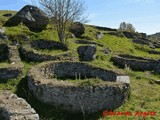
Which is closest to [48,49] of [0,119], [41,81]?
[41,81]

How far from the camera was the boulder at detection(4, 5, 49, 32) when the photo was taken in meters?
41.6

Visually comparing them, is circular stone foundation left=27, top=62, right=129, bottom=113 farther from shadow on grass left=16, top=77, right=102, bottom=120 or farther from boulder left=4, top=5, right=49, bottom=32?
boulder left=4, top=5, right=49, bottom=32

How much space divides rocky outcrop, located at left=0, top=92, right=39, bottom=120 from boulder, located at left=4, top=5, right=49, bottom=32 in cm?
2701

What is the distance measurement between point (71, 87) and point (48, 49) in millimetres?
14832

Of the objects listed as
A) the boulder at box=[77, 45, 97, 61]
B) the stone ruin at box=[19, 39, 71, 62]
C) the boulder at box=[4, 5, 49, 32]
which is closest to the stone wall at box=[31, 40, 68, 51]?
the stone ruin at box=[19, 39, 71, 62]

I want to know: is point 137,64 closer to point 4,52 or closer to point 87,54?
point 87,54

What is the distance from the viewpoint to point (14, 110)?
13.7 metres

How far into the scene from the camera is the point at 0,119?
566 inches

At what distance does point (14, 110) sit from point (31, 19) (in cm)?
2976

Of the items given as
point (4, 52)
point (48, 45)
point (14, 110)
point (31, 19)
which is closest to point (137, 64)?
point (48, 45)

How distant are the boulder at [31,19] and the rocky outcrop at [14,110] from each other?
27.0 meters

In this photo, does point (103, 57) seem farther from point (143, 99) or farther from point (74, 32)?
point (74, 32)

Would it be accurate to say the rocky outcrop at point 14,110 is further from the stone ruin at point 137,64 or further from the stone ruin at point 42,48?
the stone ruin at point 137,64

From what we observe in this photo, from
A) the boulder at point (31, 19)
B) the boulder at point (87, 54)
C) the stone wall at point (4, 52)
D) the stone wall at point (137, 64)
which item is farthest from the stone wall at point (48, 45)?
the boulder at point (31, 19)
